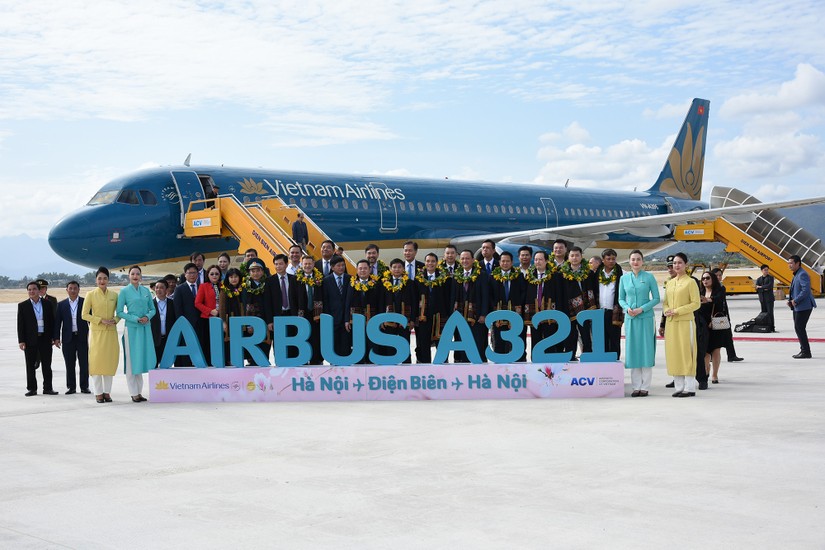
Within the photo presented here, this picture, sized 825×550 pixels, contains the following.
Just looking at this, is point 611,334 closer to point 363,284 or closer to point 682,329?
point 682,329

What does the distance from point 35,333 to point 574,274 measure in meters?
6.39

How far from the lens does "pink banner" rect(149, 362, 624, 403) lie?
9.62 metres

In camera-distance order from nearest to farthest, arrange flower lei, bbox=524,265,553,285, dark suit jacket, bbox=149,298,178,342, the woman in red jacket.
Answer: flower lei, bbox=524,265,553,285 < dark suit jacket, bbox=149,298,178,342 < the woman in red jacket

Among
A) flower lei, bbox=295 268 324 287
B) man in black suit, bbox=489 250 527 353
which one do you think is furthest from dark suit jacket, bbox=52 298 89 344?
man in black suit, bbox=489 250 527 353

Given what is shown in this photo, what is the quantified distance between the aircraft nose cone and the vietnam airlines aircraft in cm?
2

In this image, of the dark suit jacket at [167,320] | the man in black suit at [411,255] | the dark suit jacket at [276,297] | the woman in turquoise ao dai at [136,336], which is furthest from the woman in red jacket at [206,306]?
the man in black suit at [411,255]

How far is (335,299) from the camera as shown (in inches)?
431

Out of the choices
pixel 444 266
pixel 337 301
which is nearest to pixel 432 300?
pixel 444 266

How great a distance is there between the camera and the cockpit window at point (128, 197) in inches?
760

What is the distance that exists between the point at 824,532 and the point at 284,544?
2764 mm

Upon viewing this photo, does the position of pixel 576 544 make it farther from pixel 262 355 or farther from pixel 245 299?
pixel 245 299

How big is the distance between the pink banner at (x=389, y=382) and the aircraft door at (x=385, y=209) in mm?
13296

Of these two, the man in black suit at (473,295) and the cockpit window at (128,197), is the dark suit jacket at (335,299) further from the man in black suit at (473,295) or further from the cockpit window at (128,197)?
the cockpit window at (128,197)

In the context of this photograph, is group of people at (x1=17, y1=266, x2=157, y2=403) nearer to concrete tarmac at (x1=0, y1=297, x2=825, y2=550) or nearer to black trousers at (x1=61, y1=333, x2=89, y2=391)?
black trousers at (x1=61, y1=333, x2=89, y2=391)
